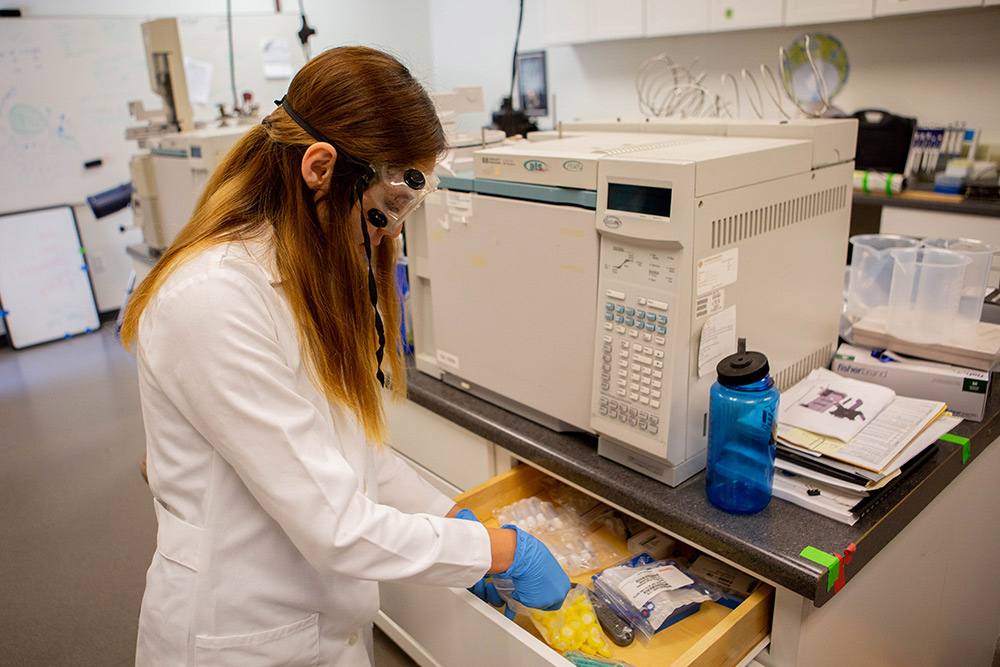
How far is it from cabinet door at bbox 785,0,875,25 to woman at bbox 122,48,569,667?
3040mm

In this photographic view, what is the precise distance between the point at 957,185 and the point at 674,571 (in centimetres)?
270

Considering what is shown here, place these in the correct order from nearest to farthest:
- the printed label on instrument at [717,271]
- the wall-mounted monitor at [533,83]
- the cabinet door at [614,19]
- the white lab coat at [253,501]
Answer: the white lab coat at [253,501] < the printed label on instrument at [717,271] < the cabinet door at [614,19] < the wall-mounted monitor at [533,83]

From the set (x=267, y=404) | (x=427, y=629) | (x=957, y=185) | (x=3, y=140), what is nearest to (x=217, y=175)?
(x=267, y=404)

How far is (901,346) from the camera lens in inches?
50.4

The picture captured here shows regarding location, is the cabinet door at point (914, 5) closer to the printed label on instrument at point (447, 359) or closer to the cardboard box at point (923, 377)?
the cardboard box at point (923, 377)

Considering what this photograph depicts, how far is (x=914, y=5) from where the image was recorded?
9.55ft

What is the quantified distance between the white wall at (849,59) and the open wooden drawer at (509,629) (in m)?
1.37

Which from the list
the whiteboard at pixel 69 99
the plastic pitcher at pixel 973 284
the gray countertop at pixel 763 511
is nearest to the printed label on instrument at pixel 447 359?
the gray countertop at pixel 763 511

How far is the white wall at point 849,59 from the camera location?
3.18m

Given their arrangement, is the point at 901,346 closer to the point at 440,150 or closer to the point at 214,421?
the point at 440,150

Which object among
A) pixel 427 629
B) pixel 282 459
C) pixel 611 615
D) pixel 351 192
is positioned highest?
pixel 351 192

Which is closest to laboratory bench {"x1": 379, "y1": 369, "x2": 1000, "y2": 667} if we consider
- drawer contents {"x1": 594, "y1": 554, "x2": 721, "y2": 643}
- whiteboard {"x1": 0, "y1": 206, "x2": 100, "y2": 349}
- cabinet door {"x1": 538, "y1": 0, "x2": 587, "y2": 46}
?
drawer contents {"x1": 594, "y1": 554, "x2": 721, "y2": 643}

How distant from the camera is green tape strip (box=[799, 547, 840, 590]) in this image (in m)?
0.85

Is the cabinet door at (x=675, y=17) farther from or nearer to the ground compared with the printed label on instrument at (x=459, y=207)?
farther from the ground
